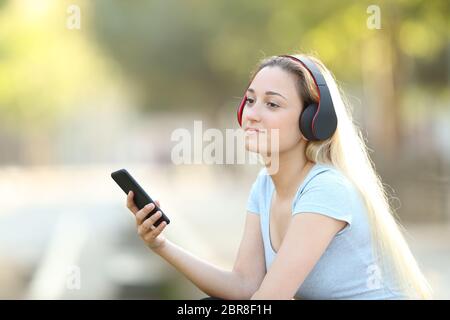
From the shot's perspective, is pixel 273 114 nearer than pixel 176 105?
Yes

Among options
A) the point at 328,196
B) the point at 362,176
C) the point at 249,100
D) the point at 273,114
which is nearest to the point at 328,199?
the point at 328,196

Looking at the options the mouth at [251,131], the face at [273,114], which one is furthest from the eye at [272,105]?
the mouth at [251,131]

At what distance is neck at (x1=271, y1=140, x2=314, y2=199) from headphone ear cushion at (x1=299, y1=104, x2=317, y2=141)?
0.12 meters

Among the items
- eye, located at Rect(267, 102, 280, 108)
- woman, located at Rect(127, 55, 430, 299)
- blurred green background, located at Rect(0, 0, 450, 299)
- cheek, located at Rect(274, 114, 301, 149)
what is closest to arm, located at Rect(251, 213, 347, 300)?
woman, located at Rect(127, 55, 430, 299)

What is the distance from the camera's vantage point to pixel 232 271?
3113 mm

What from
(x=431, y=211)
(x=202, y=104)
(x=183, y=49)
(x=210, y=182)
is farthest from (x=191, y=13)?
(x=431, y=211)

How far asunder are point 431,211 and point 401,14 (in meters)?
4.77

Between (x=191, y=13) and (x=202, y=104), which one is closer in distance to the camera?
(x=191, y=13)

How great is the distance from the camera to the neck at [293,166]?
2896mm

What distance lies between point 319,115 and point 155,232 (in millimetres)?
709

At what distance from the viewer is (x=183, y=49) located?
30156mm

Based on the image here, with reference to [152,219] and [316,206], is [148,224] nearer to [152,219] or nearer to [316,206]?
[152,219]

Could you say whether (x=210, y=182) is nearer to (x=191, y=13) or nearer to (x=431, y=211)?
(x=191, y=13)
